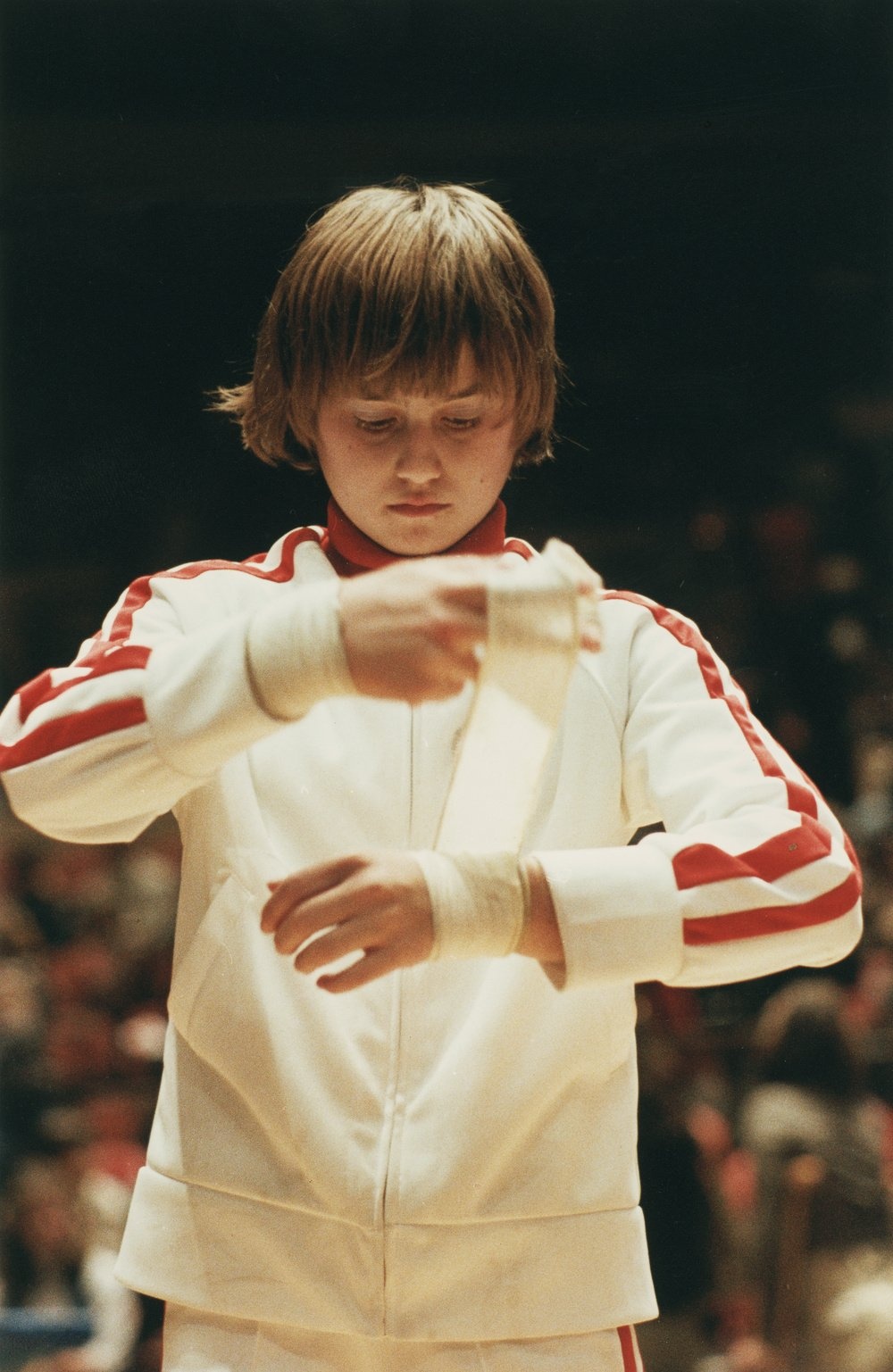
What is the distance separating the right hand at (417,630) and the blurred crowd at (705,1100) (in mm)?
707

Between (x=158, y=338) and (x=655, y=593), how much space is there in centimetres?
41

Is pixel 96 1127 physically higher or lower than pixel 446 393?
lower

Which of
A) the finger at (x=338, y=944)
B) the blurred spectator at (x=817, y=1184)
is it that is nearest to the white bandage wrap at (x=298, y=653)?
A: the finger at (x=338, y=944)

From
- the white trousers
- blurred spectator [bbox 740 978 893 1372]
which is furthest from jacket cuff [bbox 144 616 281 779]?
blurred spectator [bbox 740 978 893 1372]

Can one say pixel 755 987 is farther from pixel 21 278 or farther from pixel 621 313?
pixel 21 278

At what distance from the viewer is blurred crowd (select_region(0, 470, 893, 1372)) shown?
1.55 m

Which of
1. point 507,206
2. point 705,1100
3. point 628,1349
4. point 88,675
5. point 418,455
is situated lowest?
point 705,1100

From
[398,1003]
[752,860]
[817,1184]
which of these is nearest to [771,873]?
[752,860]

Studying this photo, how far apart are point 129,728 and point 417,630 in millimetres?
161

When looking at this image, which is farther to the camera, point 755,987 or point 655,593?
point 755,987

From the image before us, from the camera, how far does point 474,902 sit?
828 millimetres

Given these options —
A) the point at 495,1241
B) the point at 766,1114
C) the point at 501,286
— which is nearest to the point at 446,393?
the point at 501,286

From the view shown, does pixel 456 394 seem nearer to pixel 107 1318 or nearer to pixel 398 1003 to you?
pixel 398 1003

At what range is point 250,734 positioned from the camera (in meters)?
0.85
